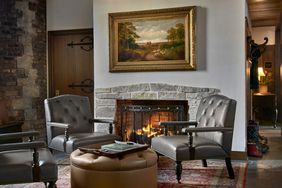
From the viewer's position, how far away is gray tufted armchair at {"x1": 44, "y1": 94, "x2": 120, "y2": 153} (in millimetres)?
4227

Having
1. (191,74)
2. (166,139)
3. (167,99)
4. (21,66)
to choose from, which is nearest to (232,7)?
(191,74)

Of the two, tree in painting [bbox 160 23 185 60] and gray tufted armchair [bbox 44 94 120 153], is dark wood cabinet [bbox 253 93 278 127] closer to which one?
tree in painting [bbox 160 23 185 60]

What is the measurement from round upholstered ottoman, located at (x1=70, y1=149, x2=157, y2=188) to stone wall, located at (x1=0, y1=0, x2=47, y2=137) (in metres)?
3.00

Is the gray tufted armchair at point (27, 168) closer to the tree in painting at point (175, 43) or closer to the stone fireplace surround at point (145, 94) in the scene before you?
the stone fireplace surround at point (145, 94)

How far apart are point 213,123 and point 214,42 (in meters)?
1.40

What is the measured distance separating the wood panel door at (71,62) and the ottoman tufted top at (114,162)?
3.21 meters

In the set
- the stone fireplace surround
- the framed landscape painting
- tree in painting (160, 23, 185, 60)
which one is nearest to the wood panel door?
the stone fireplace surround

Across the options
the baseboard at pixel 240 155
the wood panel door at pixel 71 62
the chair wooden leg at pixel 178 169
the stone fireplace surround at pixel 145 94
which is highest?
the wood panel door at pixel 71 62

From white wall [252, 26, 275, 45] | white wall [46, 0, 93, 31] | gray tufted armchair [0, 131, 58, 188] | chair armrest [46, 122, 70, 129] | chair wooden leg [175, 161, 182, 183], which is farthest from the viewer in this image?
white wall [252, 26, 275, 45]

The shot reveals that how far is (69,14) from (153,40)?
188 cm

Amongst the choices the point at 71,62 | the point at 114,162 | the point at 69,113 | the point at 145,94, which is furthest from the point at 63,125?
the point at 71,62

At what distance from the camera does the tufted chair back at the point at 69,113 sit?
4.58 m

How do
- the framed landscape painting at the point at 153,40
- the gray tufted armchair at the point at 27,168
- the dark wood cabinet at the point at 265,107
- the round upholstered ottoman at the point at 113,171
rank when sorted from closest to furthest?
the gray tufted armchair at the point at 27,168, the round upholstered ottoman at the point at 113,171, the framed landscape painting at the point at 153,40, the dark wood cabinet at the point at 265,107

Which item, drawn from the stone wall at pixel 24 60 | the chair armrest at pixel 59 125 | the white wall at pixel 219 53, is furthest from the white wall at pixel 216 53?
the stone wall at pixel 24 60
